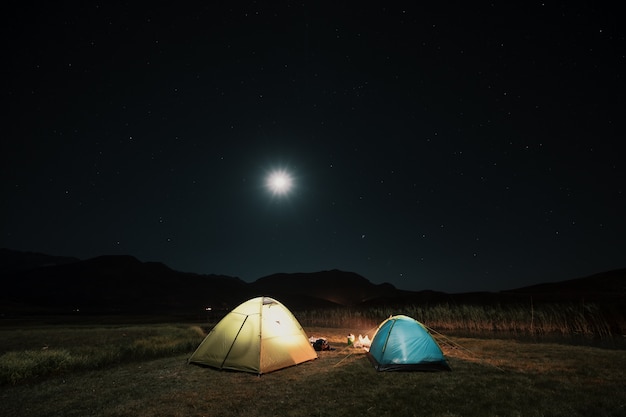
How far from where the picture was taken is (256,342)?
1026cm

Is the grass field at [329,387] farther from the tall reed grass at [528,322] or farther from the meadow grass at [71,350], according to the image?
the tall reed grass at [528,322]

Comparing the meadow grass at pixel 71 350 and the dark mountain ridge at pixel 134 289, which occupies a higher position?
the dark mountain ridge at pixel 134 289

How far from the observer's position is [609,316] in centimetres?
2181

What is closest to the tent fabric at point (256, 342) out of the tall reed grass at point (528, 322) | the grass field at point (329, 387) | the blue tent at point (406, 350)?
the grass field at point (329, 387)

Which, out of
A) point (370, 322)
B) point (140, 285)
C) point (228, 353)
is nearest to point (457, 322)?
point (370, 322)

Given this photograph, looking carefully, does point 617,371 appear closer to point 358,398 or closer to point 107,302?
point 358,398

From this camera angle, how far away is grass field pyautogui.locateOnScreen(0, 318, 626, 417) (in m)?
6.84

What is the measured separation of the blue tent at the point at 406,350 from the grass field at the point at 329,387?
0.99ft

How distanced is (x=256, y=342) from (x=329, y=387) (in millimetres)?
2887

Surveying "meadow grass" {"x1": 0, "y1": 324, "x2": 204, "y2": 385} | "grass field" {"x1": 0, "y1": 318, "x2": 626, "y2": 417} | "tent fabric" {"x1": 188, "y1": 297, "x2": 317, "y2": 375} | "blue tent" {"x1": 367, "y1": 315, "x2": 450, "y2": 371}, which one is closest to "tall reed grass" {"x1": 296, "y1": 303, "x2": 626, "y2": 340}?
"grass field" {"x1": 0, "y1": 318, "x2": 626, "y2": 417}

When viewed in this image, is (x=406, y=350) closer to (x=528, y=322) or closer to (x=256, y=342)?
(x=256, y=342)

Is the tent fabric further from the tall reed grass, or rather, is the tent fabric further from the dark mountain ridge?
the dark mountain ridge

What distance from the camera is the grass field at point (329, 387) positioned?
6840mm

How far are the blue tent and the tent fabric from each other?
8.94 ft
